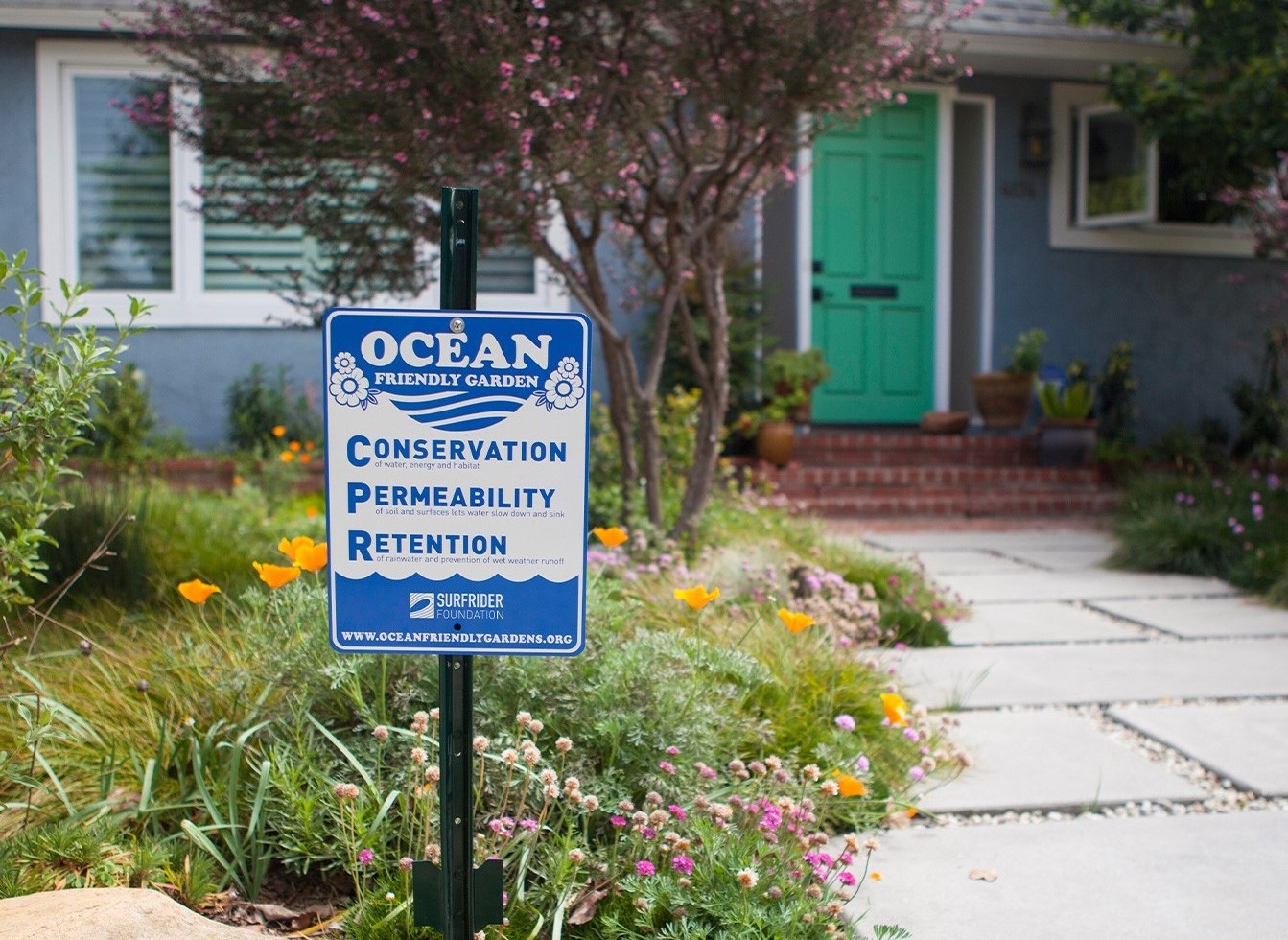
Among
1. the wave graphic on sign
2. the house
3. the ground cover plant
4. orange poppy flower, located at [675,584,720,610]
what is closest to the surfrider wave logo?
the wave graphic on sign

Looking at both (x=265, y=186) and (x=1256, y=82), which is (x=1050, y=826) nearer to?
(x=265, y=186)

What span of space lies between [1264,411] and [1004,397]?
2017mm

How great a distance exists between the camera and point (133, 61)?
27.9 feet

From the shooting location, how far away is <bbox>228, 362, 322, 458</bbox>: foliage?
8.40 meters

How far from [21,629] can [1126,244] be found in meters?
9.10

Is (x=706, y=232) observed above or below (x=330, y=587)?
above

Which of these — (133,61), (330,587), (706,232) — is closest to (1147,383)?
(706,232)

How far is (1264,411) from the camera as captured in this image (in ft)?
31.7

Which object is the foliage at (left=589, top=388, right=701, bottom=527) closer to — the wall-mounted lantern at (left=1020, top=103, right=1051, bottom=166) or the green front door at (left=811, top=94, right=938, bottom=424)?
the green front door at (left=811, top=94, right=938, bottom=424)

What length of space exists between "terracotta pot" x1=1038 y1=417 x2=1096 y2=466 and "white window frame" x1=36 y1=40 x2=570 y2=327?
3563 mm

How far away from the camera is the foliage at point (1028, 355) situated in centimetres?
945

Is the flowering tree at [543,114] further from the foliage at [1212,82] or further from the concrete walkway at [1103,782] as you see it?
the foliage at [1212,82]

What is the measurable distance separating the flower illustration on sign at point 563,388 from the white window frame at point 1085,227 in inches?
358

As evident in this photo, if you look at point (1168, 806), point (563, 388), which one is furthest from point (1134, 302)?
point (563, 388)
